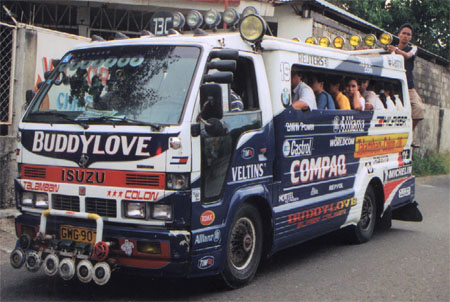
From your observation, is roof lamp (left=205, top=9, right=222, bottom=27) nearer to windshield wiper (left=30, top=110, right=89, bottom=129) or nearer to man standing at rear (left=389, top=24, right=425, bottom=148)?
windshield wiper (left=30, top=110, right=89, bottom=129)

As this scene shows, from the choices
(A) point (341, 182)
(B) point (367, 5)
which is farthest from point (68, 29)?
(B) point (367, 5)

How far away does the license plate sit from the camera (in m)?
5.08

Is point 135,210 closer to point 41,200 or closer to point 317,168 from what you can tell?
point 41,200

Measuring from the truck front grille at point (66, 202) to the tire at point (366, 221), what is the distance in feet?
13.7

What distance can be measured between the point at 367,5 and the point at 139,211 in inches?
800

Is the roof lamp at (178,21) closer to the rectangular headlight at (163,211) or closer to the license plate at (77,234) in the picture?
the rectangular headlight at (163,211)

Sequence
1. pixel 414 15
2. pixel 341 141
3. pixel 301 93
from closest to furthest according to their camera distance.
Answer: pixel 301 93, pixel 341 141, pixel 414 15

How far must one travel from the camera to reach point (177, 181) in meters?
4.94

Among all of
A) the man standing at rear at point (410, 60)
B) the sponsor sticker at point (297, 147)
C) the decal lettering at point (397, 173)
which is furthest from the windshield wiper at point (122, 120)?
the man standing at rear at point (410, 60)

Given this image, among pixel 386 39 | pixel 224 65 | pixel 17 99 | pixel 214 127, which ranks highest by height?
pixel 386 39

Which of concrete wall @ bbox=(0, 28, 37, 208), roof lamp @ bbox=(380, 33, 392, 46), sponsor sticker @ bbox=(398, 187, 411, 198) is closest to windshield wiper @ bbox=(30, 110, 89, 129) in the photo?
concrete wall @ bbox=(0, 28, 37, 208)

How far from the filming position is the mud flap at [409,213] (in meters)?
9.55

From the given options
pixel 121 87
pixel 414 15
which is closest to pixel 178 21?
pixel 121 87

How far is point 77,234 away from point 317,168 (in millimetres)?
2995
